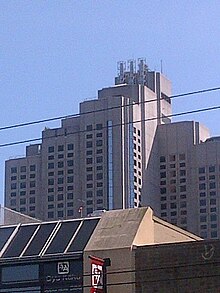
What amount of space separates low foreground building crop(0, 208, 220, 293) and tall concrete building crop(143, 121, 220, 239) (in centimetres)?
12667

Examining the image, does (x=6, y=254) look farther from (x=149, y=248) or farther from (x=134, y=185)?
(x=134, y=185)

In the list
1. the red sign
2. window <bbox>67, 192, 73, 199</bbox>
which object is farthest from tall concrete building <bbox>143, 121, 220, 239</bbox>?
the red sign

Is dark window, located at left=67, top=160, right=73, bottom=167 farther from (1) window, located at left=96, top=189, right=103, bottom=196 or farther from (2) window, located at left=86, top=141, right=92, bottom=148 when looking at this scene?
(1) window, located at left=96, top=189, right=103, bottom=196

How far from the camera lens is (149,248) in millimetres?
36125

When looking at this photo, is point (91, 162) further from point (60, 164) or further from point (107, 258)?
point (107, 258)

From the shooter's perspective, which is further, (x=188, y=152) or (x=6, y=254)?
(x=188, y=152)

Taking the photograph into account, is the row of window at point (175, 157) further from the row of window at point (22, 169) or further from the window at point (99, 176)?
the row of window at point (22, 169)

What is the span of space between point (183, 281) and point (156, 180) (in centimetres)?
13993

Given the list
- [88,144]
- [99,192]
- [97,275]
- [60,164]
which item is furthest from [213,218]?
[97,275]

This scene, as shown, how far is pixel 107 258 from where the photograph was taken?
3641 cm

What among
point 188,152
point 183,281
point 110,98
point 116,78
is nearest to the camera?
point 183,281

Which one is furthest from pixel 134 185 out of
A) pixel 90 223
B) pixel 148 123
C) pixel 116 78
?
pixel 90 223

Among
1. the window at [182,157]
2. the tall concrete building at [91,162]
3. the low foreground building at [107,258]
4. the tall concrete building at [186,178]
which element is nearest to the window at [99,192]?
the tall concrete building at [91,162]

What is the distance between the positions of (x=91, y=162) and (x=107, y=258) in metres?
127
